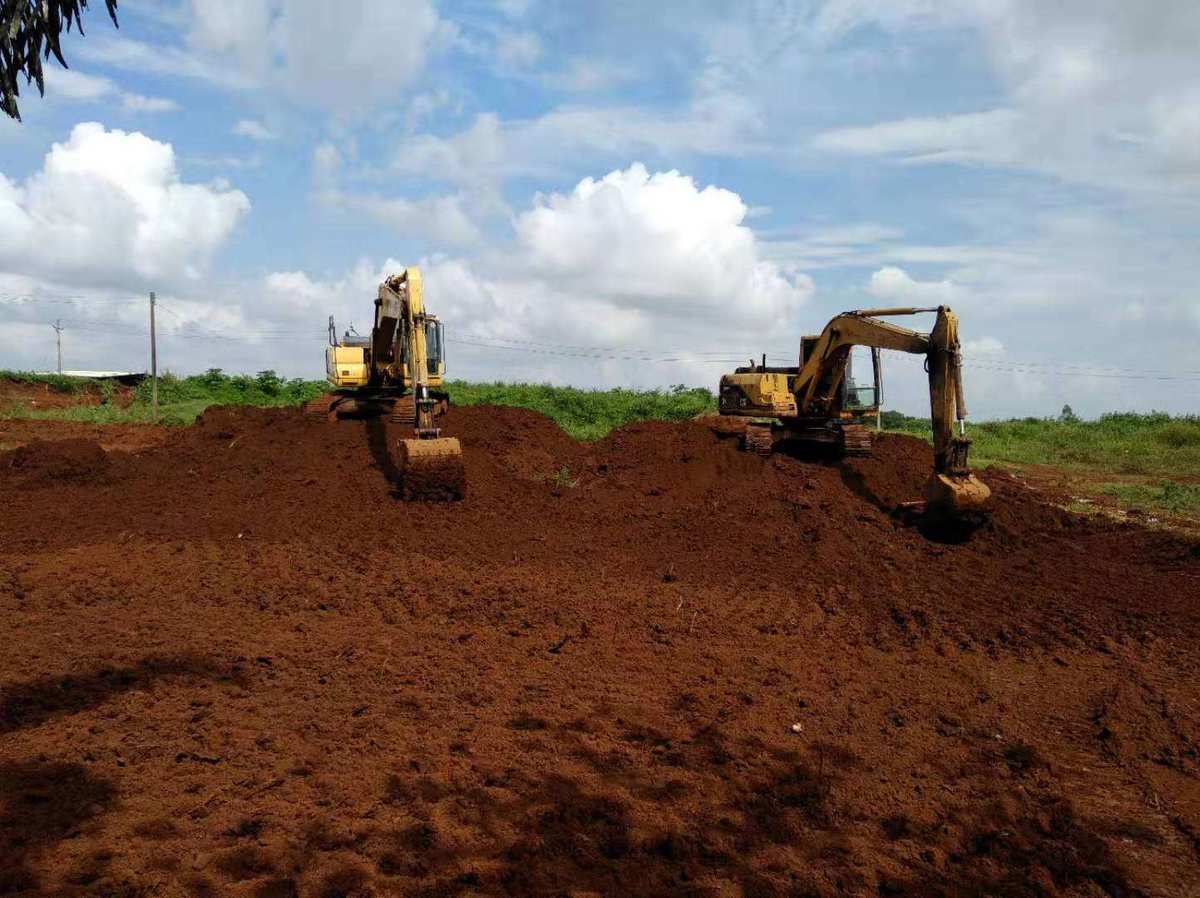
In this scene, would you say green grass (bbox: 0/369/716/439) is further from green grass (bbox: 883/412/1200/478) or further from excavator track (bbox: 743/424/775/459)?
excavator track (bbox: 743/424/775/459)

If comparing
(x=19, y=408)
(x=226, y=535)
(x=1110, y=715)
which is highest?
(x=19, y=408)

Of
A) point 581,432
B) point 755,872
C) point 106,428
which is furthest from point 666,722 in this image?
point 581,432

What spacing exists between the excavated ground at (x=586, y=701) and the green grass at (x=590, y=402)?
2569cm

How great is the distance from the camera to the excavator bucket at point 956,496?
40.3ft

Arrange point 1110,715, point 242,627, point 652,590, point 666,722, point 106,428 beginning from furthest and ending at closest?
point 106,428 < point 652,590 < point 242,627 < point 1110,715 < point 666,722

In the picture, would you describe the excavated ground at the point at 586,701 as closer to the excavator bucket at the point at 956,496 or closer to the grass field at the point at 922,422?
the excavator bucket at the point at 956,496

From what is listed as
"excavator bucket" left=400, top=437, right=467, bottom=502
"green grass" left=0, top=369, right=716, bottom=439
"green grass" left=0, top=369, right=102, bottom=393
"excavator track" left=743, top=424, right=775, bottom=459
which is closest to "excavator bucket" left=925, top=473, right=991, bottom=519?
"excavator track" left=743, top=424, right=775, bottom=459

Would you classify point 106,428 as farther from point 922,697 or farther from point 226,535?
point 922,697

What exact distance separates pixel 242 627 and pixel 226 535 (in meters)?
4.05

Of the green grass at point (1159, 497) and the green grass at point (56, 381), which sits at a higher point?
the green grass at point (56, 381)

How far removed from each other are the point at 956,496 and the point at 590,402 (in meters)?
29.7

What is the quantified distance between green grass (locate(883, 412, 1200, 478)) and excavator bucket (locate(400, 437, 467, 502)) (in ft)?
61.3

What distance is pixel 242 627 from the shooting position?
8.55 meters

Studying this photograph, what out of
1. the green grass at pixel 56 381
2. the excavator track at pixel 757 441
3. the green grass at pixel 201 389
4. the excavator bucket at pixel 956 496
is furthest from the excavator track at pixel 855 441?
the green grass at pixel 56 381
